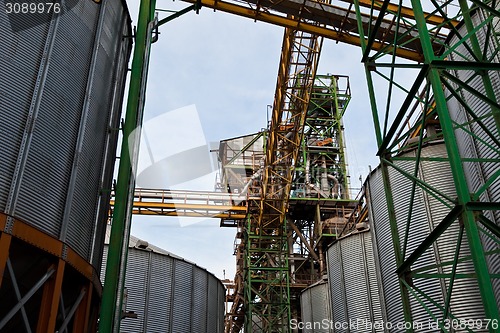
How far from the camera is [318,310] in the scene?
2623 centimetres

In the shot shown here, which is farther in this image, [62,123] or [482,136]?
[482,136]

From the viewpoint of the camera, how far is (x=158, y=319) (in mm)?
Result: 20891

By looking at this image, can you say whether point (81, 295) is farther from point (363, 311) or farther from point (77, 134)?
point (363, 311)

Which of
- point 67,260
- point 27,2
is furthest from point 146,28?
point 67,260

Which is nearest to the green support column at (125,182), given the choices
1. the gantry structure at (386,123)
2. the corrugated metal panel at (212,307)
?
the gantry structure at (386,123)

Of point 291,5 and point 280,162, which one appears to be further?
point 280,162

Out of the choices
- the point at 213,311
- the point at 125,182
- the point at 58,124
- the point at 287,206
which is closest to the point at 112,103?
the point at 125,182

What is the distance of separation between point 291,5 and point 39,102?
1427 cm

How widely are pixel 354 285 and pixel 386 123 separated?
9492 mm

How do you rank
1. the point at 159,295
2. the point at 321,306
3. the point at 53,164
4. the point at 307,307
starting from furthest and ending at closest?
the point at 307,307, the point at 321,306, the point at 159,295, the point at 53,164

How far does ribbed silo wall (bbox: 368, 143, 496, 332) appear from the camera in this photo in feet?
44.8

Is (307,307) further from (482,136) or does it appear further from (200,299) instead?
(482,136)

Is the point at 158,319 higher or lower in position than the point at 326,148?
lower

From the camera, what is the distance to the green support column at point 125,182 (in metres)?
11.7
